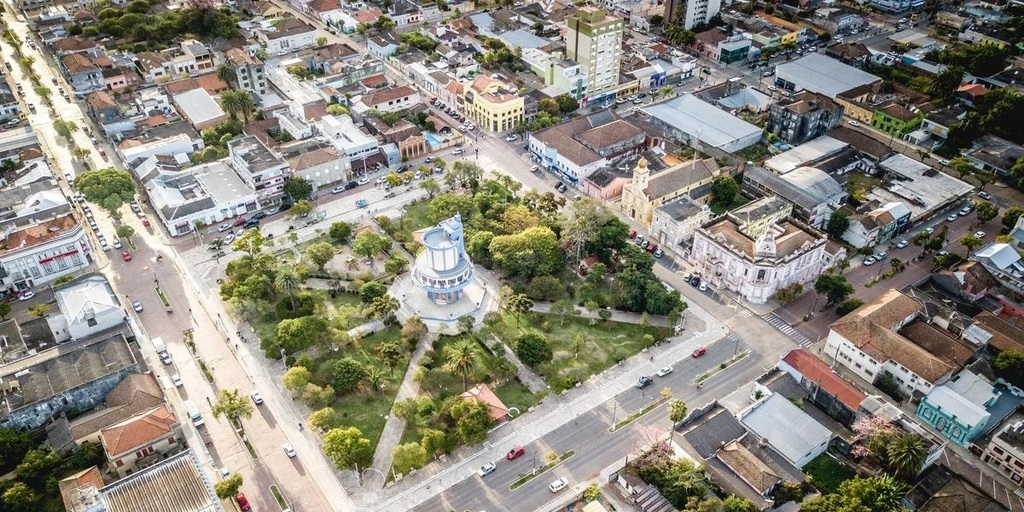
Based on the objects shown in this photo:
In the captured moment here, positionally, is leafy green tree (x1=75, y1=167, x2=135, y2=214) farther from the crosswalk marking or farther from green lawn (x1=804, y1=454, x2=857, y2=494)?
green lawn (x1=804, y1=454, x2=857, y2=494)

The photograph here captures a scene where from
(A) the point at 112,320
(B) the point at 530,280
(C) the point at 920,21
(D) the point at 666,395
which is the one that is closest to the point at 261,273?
(A) the point at 112,320

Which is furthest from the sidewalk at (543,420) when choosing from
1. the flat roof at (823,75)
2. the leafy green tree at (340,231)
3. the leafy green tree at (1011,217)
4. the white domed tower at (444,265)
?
the flat roof at (823,75)

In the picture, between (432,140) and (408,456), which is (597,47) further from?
(408,456)

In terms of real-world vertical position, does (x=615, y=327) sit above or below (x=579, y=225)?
below

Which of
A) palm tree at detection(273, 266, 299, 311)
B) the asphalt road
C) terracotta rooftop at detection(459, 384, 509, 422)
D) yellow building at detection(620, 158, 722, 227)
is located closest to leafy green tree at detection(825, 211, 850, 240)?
yellow building at detection(620, 158, 722, 227)

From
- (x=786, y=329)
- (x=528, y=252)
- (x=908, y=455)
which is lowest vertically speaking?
(x=786, y=329)

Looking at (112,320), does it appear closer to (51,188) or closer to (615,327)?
(51,188)

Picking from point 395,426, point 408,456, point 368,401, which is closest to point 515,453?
point 408,456
